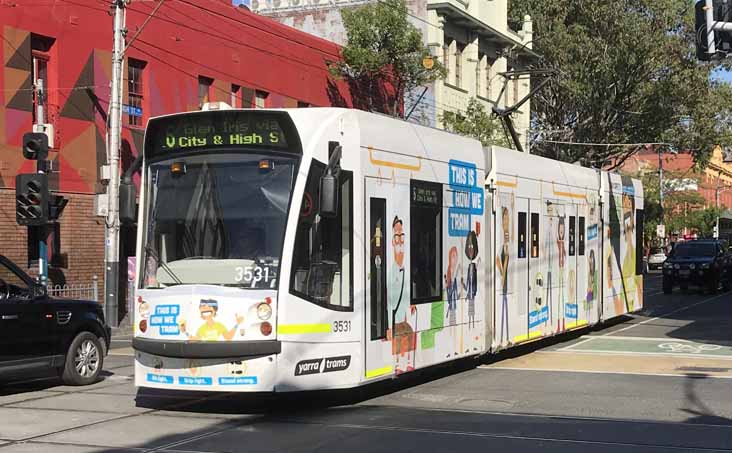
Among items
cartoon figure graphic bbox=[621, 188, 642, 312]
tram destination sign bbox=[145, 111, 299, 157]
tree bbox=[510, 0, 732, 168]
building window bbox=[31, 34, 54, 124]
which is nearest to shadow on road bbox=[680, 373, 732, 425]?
tram destination sign bbox=[145, 111, 299, 157]

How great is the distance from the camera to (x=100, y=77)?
26047mm

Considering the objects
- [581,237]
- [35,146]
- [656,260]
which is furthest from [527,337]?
[656,260]

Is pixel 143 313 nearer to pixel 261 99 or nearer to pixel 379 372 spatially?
pixel 379 372

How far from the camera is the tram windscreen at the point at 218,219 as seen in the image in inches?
408

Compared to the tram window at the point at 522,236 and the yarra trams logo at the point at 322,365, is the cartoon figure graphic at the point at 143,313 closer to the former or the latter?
the yarra trams logo at the point at 322,365

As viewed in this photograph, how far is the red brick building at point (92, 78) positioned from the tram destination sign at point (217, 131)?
1341 cm

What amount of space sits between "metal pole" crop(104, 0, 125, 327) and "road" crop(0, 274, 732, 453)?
7.88 m

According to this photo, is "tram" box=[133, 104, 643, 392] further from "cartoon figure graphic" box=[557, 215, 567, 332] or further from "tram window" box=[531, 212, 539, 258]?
"cartoon figure graphic" box=[557, 215, 567, 332]

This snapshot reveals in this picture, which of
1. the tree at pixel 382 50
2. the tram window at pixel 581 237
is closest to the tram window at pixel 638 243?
the tram window at pixel 581 237

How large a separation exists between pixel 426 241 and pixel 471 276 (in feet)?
5.29

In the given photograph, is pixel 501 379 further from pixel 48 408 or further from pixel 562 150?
pixel 562 150

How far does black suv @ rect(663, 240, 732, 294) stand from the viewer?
36344mm

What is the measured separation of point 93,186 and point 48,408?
49.5 feet

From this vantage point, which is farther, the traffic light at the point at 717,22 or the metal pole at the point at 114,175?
the metal pole at the point at 114,175
